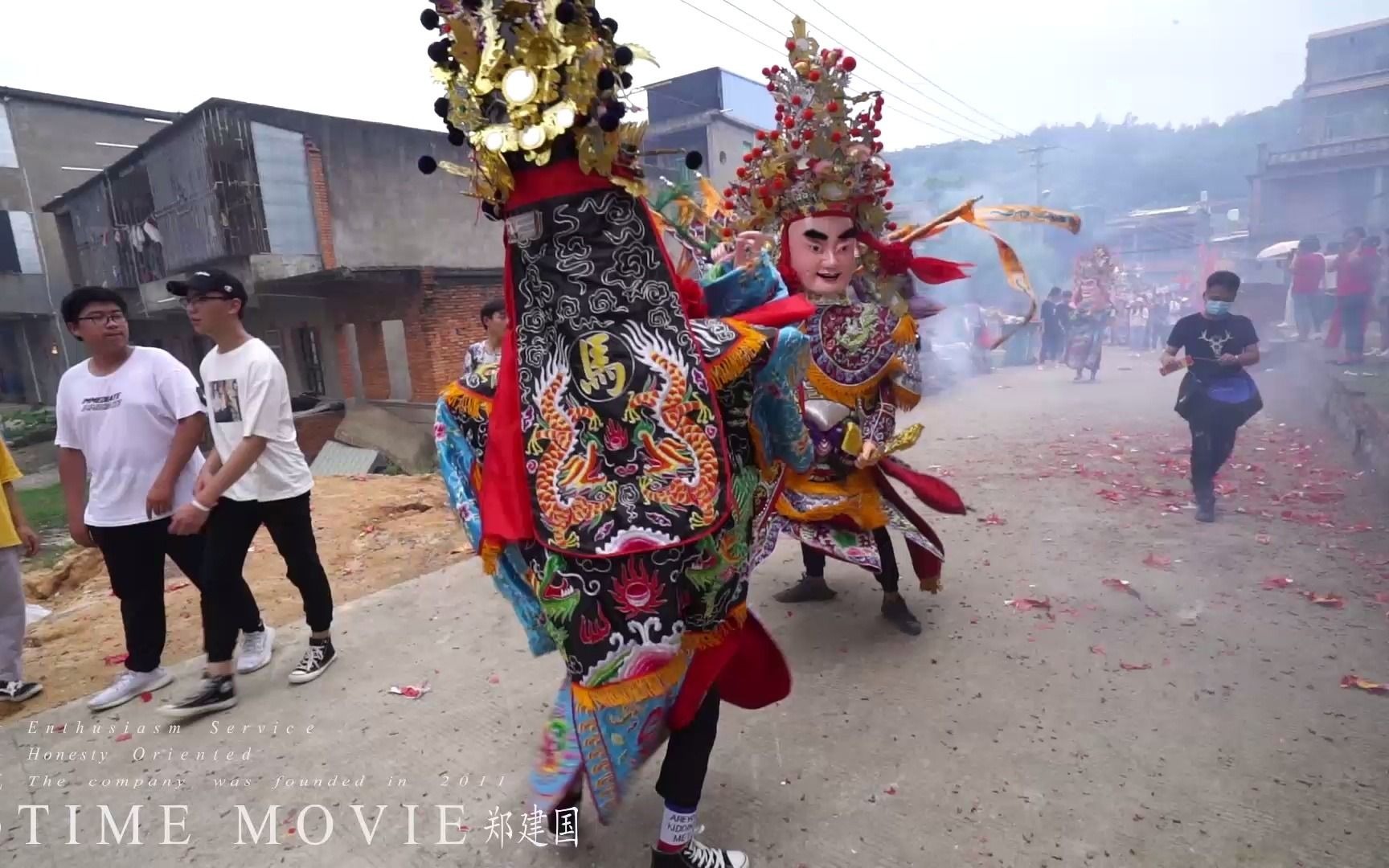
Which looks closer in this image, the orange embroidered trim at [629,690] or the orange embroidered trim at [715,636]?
the orange embroidered trim at [629,690]

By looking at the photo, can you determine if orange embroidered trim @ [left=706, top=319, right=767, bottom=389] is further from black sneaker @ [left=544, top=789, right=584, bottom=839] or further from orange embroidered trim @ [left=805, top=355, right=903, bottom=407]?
orange embroidered trim @ [left=805, top=355, right=903, bottom=407]

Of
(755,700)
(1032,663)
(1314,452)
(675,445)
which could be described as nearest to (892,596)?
(1032,663)

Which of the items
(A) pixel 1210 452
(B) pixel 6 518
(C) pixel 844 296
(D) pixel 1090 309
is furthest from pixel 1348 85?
(B) pixel 6 518

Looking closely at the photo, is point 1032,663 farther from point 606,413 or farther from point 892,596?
point 606,413

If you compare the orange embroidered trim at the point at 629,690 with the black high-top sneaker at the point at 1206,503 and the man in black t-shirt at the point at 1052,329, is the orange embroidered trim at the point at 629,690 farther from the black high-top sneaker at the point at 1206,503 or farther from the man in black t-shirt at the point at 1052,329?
the man in black t-shirt at the point at 1052,329

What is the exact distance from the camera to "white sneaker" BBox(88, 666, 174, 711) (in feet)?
10.4

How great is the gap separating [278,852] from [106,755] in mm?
1111

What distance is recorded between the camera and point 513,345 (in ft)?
6.10

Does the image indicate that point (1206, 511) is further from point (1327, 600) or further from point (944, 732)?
point (944, 732)

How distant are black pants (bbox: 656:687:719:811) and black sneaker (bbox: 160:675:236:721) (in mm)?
2166

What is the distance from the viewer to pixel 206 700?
10.1 ft

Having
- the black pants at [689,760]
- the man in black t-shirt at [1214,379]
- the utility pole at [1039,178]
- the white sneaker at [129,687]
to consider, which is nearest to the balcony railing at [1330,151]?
A: the utility pole at [1039,178]

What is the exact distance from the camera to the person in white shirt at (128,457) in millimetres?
3127

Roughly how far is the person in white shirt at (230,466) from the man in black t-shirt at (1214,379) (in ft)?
17.7
